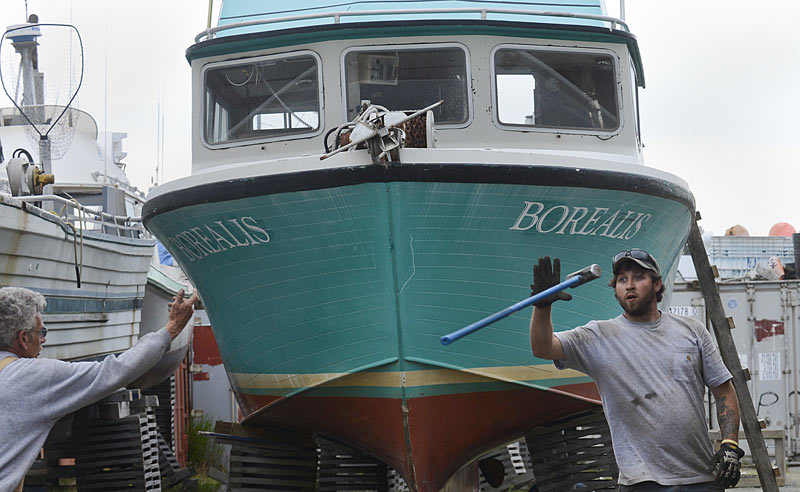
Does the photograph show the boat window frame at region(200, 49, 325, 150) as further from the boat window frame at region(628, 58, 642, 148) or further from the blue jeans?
the blue jeans

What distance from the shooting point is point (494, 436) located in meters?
6.95

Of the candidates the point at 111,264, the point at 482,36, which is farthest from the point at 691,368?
the point at 111,264

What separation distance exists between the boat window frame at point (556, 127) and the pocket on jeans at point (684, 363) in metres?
3.49

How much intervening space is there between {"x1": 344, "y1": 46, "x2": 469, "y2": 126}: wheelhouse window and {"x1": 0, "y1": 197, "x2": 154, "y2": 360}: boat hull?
8.01ft

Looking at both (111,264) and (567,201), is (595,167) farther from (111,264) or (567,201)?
(111,264)

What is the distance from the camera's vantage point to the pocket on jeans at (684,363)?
3.88 m

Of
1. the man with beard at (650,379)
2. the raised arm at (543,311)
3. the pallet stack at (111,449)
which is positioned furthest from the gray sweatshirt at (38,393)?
the pallet stack at (111,449)

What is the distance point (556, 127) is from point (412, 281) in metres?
1.98

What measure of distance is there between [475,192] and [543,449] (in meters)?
2.15

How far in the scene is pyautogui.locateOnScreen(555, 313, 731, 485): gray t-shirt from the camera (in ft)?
12.5

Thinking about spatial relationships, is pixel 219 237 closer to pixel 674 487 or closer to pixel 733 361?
pixel 674 487

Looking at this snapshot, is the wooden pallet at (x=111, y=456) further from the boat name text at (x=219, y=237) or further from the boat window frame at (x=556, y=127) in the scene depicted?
the boat window frame at (x=556, y=127)

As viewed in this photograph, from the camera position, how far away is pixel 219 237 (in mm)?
6633

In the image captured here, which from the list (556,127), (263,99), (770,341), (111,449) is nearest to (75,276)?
(111,449)
